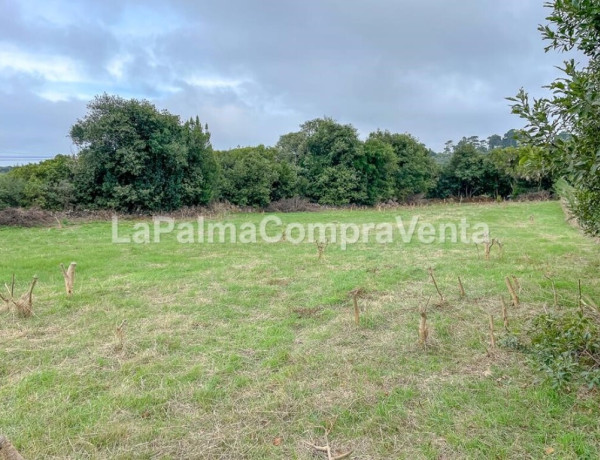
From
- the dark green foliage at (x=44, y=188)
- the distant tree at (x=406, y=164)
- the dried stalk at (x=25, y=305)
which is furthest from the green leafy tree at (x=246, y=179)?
the dried stalk at (x=25, y=305)

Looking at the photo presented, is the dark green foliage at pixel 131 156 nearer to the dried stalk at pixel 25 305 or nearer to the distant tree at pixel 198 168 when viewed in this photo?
the distant tree at pixel 198 168

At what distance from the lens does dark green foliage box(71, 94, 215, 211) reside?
529 inches

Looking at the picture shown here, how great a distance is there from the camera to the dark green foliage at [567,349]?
7.77 feet

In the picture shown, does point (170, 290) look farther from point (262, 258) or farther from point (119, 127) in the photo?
point (119, 127)

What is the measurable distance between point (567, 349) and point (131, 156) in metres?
14.3

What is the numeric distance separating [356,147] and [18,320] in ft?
64.9

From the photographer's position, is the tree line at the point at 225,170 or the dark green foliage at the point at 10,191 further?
the tree line at the point at 225,170

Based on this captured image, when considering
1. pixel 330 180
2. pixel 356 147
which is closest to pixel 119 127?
pixel 330 180

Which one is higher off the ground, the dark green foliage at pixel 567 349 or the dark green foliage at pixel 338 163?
the dark green foliage at pixel 338 163

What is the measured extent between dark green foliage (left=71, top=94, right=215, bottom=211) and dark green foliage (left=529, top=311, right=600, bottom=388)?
14.1m

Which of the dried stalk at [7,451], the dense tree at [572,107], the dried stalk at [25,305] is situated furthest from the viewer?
the dried stalk at [25,305]

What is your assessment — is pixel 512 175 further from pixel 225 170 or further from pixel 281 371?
pixel 281 371

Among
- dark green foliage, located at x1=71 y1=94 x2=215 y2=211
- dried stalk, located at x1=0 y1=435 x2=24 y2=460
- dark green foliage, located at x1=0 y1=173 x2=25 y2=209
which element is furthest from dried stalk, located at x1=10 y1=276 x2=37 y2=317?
dark green foliage, located at x1=0 y1=173 x2=25 y2=209

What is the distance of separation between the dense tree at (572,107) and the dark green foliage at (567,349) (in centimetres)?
103
